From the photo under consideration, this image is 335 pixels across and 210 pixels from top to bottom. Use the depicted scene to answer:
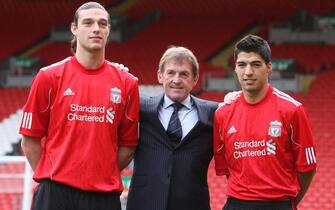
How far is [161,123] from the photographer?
378cm

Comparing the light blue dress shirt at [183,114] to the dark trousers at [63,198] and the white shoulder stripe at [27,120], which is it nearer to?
the dark trousers at [63,198]

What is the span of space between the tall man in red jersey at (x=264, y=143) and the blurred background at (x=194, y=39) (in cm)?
950

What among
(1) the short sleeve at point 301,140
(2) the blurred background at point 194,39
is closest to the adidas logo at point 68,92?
(1) the short sleeve at point 301,140

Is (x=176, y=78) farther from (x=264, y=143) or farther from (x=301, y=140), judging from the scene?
(x=301, y=140)

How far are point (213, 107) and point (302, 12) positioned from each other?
49.7 ft

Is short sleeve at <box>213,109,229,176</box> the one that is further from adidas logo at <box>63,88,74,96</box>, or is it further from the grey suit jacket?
adidas logo at <box>63,88,74,96</box>

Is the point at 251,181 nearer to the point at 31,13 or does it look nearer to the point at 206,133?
the point at 206,133

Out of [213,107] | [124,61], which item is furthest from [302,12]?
[213,107]

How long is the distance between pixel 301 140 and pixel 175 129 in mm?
705

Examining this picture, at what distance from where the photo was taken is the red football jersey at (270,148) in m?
3.54

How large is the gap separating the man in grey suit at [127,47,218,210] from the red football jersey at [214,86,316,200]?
227 millimetres

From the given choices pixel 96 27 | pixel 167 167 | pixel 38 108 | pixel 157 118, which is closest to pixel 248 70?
pixel 157 118

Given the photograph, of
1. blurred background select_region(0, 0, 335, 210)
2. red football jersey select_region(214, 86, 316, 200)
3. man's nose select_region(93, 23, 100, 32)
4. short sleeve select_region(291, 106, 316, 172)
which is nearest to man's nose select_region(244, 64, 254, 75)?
red football jersey select_region(214, 86, 316, 200)

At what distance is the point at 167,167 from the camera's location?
12.2 ft
